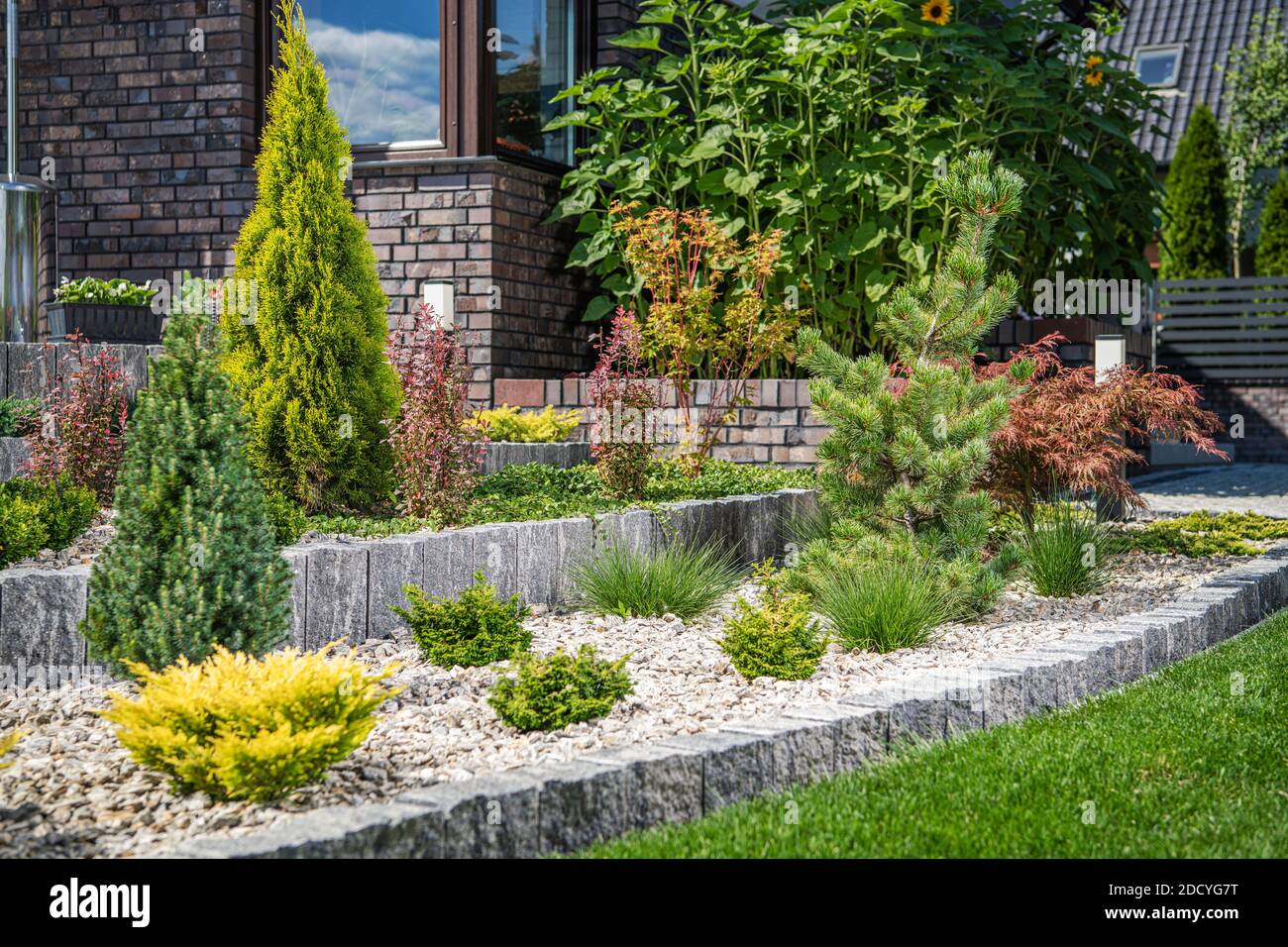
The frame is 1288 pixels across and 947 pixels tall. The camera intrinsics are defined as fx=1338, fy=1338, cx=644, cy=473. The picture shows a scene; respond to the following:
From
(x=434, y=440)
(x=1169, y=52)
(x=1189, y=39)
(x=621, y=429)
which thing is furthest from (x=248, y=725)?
(x=1189, y=39)

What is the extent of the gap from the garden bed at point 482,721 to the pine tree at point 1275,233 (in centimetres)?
1449

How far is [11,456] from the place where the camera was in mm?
5820

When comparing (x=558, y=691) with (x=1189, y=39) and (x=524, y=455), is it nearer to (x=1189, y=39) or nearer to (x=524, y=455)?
(x=524, y=455)

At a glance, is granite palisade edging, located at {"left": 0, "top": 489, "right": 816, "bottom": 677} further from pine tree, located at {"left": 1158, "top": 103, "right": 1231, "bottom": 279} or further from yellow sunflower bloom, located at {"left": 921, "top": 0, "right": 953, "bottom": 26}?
pine tree, located at {"left": 1158, "top": 103, "right": 1231, "bottom": 279}

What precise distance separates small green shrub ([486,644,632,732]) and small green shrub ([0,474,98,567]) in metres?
1.81

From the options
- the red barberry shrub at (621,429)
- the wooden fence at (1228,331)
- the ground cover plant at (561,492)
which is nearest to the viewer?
the ground cover plant at (561,492)

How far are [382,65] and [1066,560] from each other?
18.8 ft

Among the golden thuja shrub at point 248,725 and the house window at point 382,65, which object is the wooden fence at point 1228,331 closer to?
the house window at point 382,65

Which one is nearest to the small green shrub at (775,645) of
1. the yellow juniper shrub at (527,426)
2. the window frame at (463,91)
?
the yellow juniper shrub at (527,426)

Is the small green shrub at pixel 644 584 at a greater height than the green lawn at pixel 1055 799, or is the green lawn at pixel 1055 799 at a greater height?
the small green shrub at pixel 644 584

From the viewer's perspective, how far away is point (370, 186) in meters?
9.11

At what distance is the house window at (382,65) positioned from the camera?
9000 mm

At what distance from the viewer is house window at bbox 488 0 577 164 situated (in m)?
9.20
